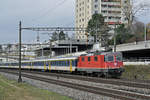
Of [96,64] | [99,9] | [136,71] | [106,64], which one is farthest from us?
[99,9]

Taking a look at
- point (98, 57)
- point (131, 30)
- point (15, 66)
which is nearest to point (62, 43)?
point (15, 66)

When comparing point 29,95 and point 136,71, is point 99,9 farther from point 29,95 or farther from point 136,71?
point 29,95

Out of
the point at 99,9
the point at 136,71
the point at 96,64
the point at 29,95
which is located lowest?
the point at 29,95

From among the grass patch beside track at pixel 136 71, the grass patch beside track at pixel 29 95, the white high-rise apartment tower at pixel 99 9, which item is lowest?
the grass patch beside track at pixel 29 95

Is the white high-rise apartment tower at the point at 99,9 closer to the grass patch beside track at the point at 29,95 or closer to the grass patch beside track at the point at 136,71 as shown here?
the grass patch beside track at the point at 136,71

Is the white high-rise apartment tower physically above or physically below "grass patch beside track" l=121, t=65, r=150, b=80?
above

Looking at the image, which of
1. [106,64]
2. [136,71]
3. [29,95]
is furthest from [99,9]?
[29,95]

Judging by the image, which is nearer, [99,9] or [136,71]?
[136,71]

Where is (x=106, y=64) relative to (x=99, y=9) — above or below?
below

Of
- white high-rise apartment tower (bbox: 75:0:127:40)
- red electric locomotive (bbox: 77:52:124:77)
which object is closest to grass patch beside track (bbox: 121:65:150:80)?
red electric locomotive (bbox: 77:52:124:77)

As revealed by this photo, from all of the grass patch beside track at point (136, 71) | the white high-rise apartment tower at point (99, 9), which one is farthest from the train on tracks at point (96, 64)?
the white high-rise apartment tower at point (99, 9)

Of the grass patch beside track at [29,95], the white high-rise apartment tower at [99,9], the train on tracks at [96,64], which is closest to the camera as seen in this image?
the grass patch beside track at [29,95]

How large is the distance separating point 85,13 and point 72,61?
229 ft

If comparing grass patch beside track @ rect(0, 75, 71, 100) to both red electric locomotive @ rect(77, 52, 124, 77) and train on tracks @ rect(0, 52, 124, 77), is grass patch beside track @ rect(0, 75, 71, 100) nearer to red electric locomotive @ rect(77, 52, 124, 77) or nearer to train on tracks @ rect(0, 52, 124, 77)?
red electric locomotive @ rect(77, 52, 124, 77)
